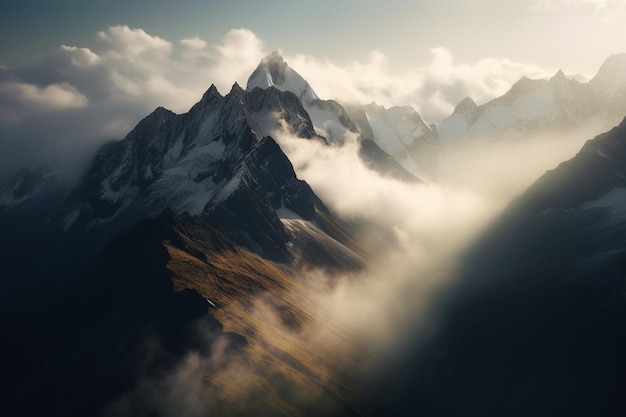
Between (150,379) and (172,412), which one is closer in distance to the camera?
(172,412)

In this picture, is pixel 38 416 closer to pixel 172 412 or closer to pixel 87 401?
pixel 87 401

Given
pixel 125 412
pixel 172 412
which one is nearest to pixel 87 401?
pixel 125 412

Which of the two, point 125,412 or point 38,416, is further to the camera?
point 38,416

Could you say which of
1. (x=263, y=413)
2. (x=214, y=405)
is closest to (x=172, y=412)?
(x=214, y=405)

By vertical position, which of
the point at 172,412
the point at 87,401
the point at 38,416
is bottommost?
the point at 38,416

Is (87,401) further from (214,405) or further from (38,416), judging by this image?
(214,405)

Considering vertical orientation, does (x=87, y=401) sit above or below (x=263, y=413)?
below

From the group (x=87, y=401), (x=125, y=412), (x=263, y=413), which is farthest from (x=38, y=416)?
(x=263, y=413)

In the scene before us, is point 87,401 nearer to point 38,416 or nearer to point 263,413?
point 38,416

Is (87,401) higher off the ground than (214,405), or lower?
A: lower
